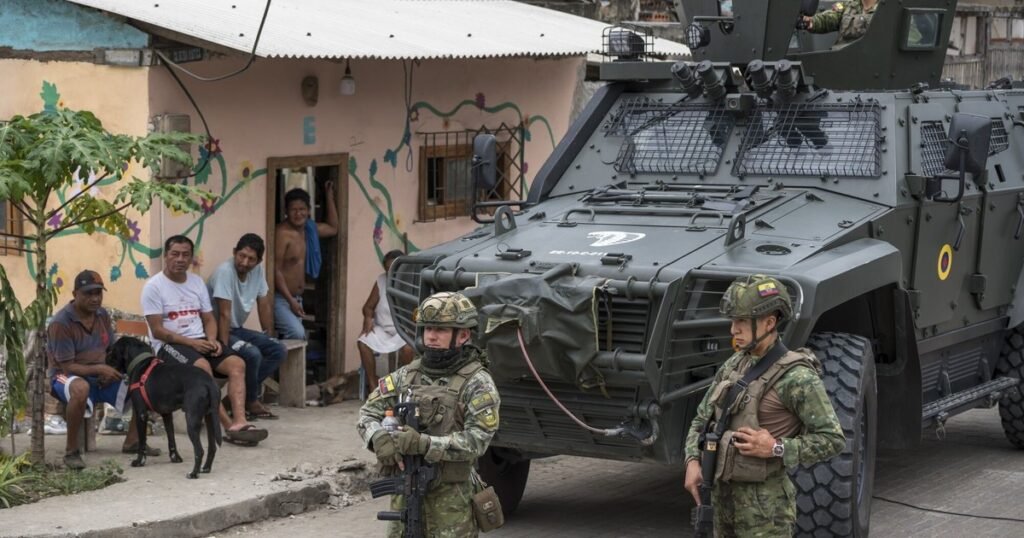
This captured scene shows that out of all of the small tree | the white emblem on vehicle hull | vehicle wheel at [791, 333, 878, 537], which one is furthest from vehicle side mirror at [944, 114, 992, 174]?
the small tree

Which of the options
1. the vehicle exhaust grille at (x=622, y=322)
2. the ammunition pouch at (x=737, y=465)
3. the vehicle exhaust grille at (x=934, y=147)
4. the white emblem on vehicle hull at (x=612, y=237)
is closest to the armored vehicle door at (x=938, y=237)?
the vehicle exhaust grille at (x=934, y=147)

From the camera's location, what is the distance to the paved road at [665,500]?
8.16 metres

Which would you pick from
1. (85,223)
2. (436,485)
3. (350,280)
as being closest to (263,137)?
(350,280)

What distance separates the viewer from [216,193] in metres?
10.5

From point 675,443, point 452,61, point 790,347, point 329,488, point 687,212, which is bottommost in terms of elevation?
point 329,488

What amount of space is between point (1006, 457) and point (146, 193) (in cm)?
545

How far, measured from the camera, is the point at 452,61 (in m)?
12.6

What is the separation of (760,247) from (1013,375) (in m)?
2.98

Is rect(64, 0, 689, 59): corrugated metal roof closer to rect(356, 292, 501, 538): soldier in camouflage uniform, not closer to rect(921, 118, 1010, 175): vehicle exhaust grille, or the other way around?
rect(921, 118, 1010, 175): vehicle exhaust grille

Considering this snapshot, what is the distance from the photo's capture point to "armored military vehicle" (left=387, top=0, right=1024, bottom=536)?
23.2 ft

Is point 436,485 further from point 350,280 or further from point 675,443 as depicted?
point 350,280

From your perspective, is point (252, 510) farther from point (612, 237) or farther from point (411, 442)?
point (411, 442)

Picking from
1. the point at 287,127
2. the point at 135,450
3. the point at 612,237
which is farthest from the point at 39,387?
the point at 612,237

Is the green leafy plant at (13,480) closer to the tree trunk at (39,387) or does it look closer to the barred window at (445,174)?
the tree trunk at (39,387)
